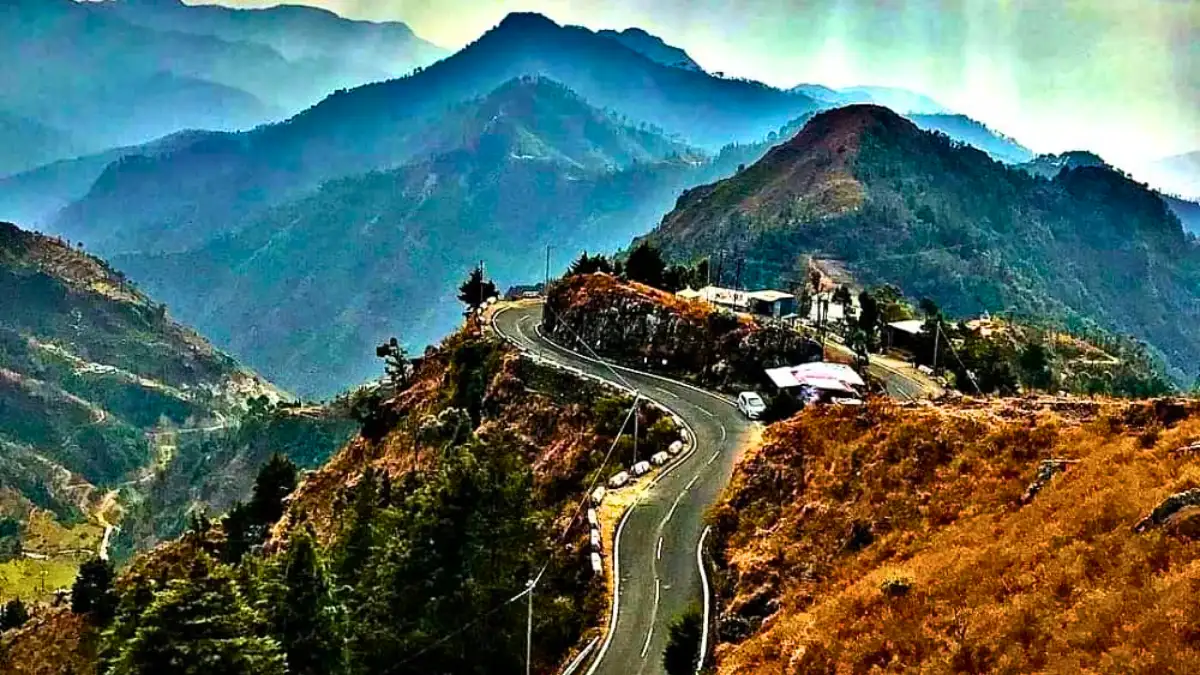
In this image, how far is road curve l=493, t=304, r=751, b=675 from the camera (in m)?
26.9

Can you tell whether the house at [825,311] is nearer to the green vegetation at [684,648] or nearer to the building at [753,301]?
the building at [753,301]

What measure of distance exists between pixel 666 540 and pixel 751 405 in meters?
18.1

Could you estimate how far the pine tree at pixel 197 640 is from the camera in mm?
21547

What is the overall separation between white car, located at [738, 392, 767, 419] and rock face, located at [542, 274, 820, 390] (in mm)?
3378

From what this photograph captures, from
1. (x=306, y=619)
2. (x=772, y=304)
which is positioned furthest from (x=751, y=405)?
(x=772, y=304)

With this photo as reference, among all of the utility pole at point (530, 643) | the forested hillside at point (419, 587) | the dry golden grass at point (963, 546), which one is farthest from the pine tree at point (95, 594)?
the dry golden grass at point (963, 546)

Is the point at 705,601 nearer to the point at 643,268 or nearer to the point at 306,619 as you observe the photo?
the point at 306,619

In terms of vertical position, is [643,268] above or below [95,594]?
above

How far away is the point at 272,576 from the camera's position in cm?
2925

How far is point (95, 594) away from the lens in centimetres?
6462

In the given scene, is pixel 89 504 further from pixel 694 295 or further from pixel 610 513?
pixel 610 513

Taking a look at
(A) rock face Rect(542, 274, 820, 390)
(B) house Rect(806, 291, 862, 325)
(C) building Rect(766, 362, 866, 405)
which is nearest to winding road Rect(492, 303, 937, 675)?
(A) rock face Rect(542, 274, 820, 390)

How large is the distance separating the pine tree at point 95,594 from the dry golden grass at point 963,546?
47.5m

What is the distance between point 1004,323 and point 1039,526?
4997 inches
